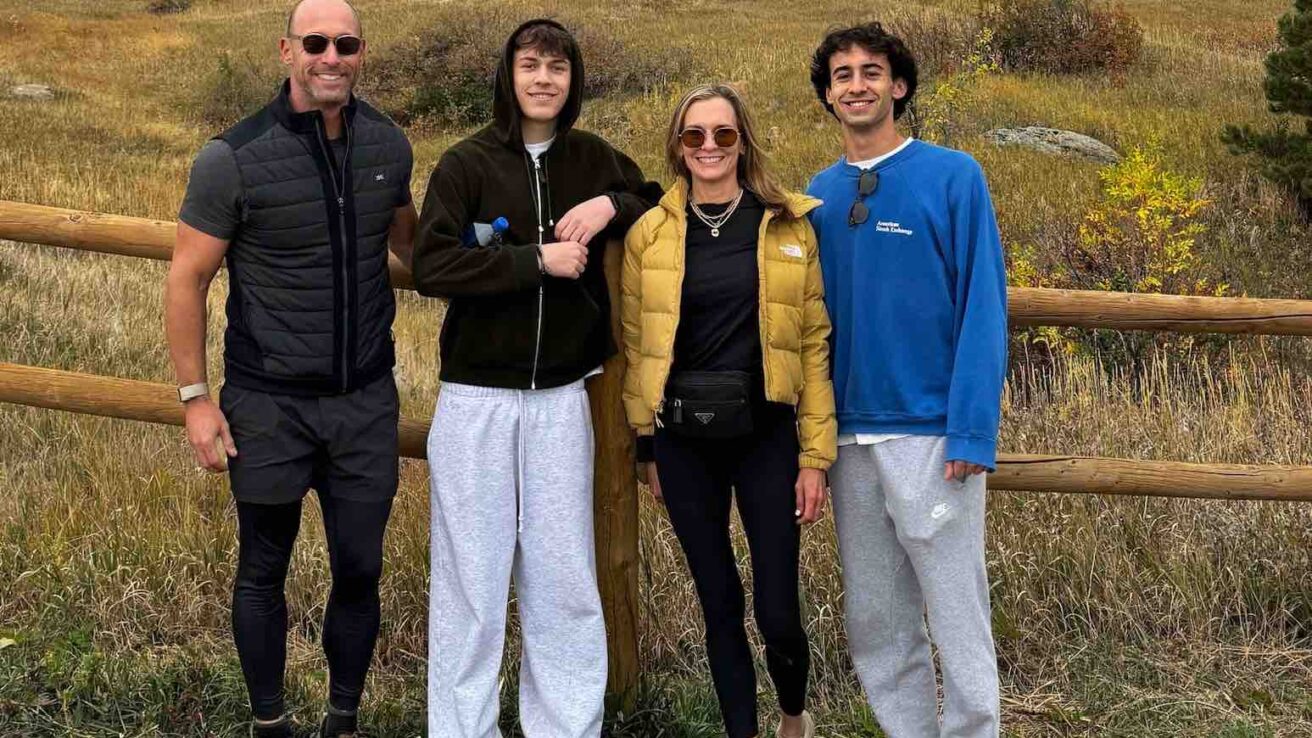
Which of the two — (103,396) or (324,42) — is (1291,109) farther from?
(103,396)

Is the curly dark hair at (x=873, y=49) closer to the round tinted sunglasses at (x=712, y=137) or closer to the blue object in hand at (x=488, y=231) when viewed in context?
the round tinted sunglasses at (x=712, y=137)

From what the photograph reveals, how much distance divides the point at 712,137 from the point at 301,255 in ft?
3.39

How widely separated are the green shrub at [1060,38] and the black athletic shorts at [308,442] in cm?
2144

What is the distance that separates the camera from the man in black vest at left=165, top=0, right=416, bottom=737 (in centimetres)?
293

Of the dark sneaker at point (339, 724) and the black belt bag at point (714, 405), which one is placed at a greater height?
the black belt bag at point (714, 405)

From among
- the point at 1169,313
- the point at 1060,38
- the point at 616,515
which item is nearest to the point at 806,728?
the point at 616,515

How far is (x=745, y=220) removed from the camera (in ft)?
9.98

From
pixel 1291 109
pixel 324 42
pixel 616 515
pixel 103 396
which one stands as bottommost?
pixel 616 515

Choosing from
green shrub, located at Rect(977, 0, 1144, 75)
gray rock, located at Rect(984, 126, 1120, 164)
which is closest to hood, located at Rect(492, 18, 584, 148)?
gray rock, located at Rect(984, 126, 1120, 164)

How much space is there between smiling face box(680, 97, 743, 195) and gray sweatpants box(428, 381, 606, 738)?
2.07ft

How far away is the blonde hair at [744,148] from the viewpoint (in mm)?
3008

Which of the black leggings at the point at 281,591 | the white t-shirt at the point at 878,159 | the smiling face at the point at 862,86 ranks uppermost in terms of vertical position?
the smiling face at the point at 862,86

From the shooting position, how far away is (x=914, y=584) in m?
3.08

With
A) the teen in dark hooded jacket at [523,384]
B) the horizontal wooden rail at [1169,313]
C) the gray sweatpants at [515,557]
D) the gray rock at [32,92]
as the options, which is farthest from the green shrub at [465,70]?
the gray sweatpants at [515,557]
